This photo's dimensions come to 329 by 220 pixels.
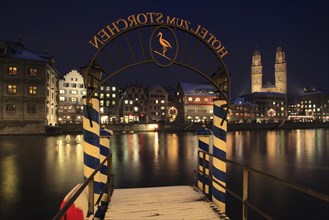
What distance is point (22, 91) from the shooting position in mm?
50438

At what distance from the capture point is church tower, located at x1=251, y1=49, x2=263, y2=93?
180100mm

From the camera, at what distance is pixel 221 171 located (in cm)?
793

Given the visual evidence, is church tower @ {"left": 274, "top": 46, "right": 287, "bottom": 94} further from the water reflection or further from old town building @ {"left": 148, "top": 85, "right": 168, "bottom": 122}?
the water reflection

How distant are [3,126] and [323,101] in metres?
180

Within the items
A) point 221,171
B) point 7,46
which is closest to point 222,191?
point 221,171

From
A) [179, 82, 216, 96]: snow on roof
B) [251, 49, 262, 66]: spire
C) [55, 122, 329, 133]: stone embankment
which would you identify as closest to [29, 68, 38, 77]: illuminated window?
[55, 122, 329, 133]: stone embankment

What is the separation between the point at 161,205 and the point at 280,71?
185m

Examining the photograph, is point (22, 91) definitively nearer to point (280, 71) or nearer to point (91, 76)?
point (91, 76)

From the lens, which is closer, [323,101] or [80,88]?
[80,88]

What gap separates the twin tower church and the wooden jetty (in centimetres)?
17069

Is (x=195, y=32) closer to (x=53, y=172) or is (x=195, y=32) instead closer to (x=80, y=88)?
(x=53, y=172)

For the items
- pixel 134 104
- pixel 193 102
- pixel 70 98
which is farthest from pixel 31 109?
pixel 193 102

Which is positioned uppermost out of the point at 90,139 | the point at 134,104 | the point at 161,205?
the point at 134,104

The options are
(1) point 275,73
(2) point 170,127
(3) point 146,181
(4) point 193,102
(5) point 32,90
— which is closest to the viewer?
(3) point 146,181
